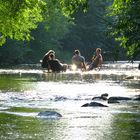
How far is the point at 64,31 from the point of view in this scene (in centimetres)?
11269

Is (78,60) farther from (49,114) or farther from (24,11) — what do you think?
(49,114)

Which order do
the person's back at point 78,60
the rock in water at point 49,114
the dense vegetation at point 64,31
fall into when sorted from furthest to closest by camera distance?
the person's back at point 78,60, the dense vegetation at point 64,31, the rock in water at point 49,114

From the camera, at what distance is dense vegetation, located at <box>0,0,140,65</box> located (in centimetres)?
3362

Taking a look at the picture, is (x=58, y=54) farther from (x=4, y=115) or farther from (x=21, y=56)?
(x=4, y=115)

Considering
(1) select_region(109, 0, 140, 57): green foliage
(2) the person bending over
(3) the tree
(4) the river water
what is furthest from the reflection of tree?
(2) the person bending over

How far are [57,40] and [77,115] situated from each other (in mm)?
93896

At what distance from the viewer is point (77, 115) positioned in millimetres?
20156

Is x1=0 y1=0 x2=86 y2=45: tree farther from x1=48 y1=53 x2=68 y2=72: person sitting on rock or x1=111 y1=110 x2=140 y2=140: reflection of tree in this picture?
x1=111 y1=110 x2=140 y2=140: reflection of tree

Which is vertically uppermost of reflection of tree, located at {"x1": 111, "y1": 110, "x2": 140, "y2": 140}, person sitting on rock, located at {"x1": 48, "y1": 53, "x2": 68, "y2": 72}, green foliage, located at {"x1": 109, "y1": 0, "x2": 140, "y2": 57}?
green foliage, located at {"x1": 109, "y1": 0, "x2": 140, "y2": 57}

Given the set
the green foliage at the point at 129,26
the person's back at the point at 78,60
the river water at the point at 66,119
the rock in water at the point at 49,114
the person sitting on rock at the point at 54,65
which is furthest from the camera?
the person's back at the point at 78,60

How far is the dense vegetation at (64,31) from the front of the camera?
33.6 metres

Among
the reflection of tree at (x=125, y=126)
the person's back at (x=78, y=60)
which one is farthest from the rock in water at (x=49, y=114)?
the person's back at (x=78, y=60)

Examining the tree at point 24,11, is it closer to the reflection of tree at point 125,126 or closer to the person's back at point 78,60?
the reflection of tree at point 125,126

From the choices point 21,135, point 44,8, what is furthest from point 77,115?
point 44,8
